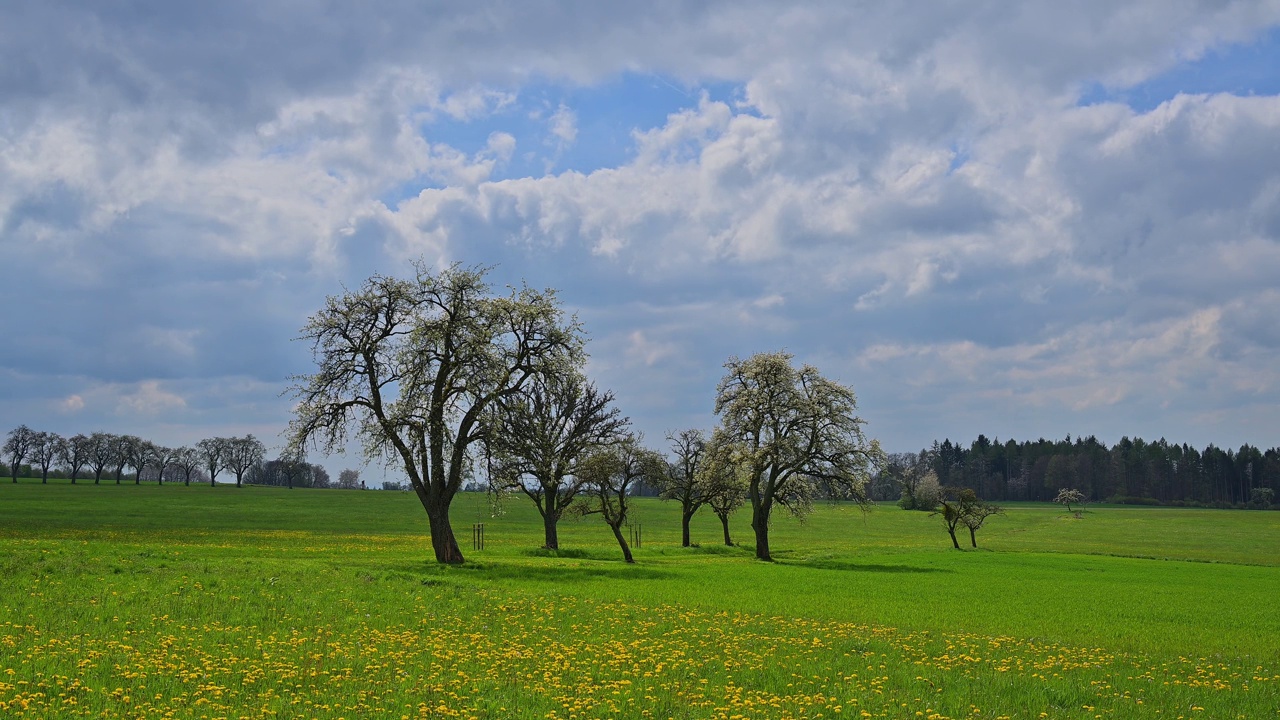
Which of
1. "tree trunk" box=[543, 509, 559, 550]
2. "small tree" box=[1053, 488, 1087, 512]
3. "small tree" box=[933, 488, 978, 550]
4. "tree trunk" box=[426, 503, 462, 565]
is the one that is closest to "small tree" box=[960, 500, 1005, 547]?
"small tree" box=[933, 488, 978, 550]

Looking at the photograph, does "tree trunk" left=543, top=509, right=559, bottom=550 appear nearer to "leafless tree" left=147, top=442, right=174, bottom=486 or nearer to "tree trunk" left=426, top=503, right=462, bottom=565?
"tree trunk" left=426, top=503, right=462, bottom=565

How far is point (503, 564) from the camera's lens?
37969mm

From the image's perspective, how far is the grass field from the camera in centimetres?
1189

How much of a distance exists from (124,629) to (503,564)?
2307 cm

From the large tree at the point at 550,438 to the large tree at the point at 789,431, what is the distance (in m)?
9.04

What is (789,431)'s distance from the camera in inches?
2122

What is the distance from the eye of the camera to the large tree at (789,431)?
5281cm

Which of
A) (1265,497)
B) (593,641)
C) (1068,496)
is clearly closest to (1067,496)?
(1068,496)

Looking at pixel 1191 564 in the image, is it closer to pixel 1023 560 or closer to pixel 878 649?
pixel 1023 560

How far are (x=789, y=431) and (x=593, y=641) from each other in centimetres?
3838

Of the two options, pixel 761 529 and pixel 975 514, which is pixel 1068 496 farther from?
pixel 761 529

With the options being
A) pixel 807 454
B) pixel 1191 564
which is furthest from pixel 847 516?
pixel 807 454

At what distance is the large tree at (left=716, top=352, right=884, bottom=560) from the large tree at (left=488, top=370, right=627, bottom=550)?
9037mm

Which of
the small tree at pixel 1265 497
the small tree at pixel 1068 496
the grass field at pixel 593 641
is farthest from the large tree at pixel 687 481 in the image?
the small tree at pixel 1265 497
